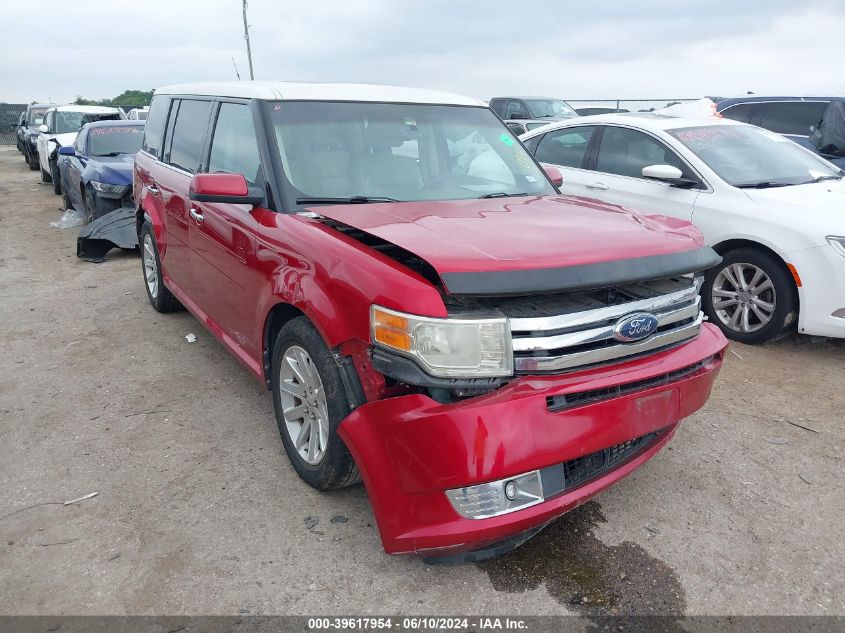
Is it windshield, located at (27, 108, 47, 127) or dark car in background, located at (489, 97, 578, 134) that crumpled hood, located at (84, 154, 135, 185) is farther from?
windshield, located at (27, 108, 47, 127)

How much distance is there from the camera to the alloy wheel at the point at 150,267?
18.4 ft

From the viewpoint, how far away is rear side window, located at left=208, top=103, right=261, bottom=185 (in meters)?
3.41

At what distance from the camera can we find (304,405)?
3.01 meters

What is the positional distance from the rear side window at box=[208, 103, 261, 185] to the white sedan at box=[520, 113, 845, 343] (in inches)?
131

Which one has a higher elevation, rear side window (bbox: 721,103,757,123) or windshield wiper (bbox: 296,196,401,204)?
rear side window (bbox: 721,103,757,123)

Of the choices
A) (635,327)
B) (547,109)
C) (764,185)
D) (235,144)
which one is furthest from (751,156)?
(547,109)

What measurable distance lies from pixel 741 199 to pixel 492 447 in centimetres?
390

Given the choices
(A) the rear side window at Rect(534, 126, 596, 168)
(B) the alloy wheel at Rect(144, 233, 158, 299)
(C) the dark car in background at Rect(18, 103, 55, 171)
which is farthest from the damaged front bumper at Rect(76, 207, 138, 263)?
(C) the dark car in background at Rect(18, 103, 55, 171)

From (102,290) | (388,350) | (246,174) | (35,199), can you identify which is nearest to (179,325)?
(102,290)

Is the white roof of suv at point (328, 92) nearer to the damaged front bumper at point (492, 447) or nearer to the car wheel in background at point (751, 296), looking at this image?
the damaged front bumper at point (492, 447)

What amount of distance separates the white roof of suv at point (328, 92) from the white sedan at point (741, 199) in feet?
7.32

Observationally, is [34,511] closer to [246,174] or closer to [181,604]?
[181,604]

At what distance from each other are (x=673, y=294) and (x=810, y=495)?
1.31m

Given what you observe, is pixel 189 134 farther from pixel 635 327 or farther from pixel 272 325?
pixel 635 327
